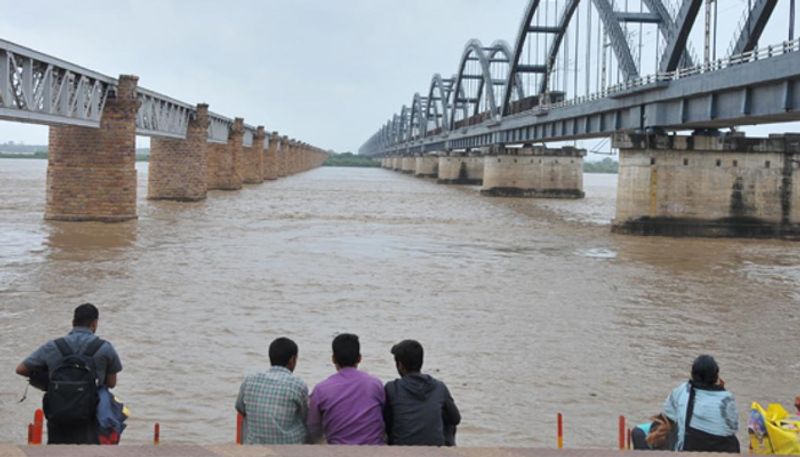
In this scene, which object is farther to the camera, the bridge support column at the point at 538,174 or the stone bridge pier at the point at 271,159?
the stone bridge pier at the point at 271,159

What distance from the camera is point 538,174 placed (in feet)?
222

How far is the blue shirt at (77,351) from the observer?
5945 millimetres

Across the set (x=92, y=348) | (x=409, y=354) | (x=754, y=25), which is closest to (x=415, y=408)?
(x=409, y=354)

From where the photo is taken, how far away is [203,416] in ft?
29.1

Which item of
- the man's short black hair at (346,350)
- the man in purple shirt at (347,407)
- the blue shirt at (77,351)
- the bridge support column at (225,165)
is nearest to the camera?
the man in purple shirt at (347,407)

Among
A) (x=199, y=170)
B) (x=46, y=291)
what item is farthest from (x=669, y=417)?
(x=199, y=170)

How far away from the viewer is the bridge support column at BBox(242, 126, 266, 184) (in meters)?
81.1

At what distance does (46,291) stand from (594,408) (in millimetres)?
10898

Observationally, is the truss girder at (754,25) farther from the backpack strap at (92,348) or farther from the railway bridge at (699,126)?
the backpack strap at (92,348)

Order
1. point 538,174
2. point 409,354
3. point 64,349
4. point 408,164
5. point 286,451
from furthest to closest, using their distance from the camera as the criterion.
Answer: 1. point 408,164
2. point 538,174
3. point 64,349
4. point 409,354
5. point 286,451

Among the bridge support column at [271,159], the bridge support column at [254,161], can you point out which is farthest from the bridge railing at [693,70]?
the bridge support column at [271,159]

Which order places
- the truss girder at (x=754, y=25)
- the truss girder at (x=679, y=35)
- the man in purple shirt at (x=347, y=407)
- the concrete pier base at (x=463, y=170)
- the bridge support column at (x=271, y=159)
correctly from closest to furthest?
the man in purple shirt at (x=347, y=407) → the truss girder at (x=754, y=25) → the truss girder at (x=679, y=35) → the bridge support column at (x=271, y=159) → the concrete pier base at (x=463, y=170)

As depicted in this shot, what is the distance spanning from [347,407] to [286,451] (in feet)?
2.25

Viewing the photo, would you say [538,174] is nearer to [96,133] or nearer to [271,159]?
[271,159]
